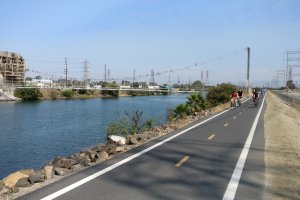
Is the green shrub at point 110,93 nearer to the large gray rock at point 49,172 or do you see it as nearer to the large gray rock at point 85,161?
the large gray rock at point 85,161

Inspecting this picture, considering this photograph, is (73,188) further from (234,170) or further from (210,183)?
(234,170)

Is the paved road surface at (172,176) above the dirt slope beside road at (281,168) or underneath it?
above

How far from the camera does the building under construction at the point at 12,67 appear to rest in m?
182

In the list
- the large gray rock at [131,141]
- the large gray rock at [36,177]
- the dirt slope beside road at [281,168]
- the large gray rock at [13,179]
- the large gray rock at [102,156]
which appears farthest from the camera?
the large gray rock at [131,141]

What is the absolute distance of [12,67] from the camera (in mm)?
186500

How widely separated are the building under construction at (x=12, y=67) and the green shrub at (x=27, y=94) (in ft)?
154

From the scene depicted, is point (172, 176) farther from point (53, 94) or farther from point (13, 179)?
point (53, 94)

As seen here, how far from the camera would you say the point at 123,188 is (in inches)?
340

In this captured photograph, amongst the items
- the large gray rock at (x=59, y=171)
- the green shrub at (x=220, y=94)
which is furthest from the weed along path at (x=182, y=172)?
the green shrub at (x=220, y=94)

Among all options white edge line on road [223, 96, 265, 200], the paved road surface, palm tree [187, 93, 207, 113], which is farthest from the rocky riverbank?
palm tree [187, 93, 207, 113]

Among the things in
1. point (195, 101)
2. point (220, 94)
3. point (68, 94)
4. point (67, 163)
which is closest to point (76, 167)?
point (67, 163)

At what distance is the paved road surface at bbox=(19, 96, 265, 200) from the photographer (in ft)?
27.0

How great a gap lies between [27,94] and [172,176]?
129m

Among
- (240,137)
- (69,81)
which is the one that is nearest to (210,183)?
(240,137)
